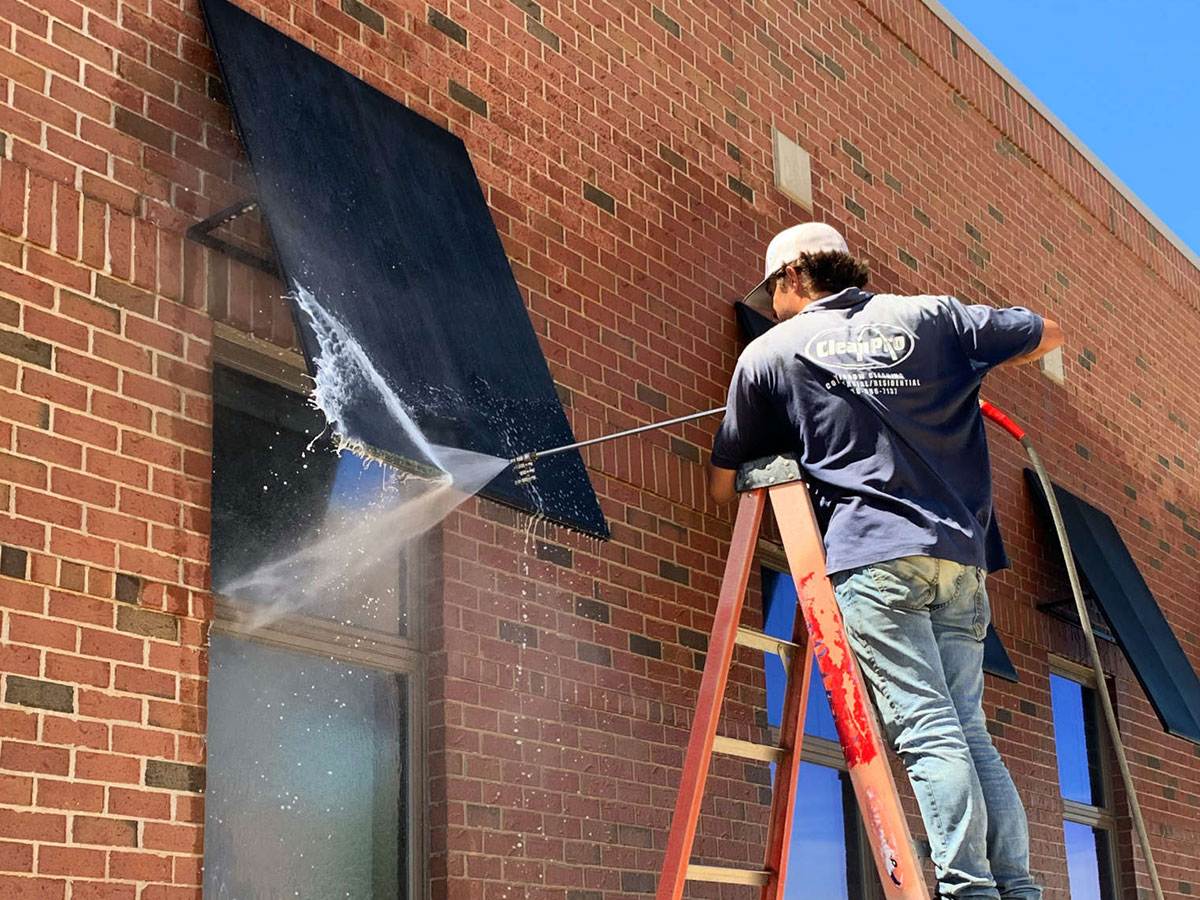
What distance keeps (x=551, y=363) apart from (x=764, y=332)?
1198mm

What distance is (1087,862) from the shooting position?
975 centimetres

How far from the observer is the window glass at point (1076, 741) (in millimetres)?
9820

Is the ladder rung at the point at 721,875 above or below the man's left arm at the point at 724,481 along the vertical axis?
below

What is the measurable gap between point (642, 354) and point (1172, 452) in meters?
6.60

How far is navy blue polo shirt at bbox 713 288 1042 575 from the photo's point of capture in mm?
4008

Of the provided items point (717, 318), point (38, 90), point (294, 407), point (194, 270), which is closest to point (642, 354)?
point (717, 318)

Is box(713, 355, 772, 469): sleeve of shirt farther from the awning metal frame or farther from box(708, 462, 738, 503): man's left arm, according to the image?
the awning metal frame

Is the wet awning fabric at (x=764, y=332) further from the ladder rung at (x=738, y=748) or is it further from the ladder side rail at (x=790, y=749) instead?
the ladder rung at (x=738, y=748)

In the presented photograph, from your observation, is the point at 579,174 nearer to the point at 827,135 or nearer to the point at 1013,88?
the point at 827,135

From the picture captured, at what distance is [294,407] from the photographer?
5.06 m

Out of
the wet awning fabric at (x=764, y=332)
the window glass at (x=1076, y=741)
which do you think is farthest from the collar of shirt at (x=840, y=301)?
the window glass at (x=1076, y=741)

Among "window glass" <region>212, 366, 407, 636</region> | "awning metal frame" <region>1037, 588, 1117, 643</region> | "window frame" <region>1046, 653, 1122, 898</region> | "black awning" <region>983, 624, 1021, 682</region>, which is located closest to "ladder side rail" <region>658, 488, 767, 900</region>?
"window glass" <region>212, 366, 407, 636</region>

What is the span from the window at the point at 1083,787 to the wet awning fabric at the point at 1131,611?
0.52 metres

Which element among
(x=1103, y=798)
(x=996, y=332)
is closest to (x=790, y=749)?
(x=996, y=332)
